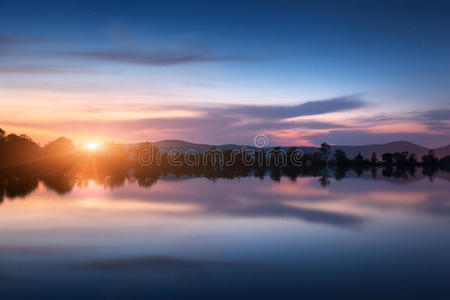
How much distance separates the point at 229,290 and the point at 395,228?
38.8ft

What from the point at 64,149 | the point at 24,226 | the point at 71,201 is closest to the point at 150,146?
the point at 64,149

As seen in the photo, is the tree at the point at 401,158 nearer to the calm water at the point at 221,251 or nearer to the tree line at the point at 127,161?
the tree line at the point at 127,161

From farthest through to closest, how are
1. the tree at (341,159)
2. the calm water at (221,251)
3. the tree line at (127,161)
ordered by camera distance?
the tree at (341,159) → the tree line at (127,161) → the calm water at (221,251)

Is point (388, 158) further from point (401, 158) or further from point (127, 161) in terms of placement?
point (127, 161)

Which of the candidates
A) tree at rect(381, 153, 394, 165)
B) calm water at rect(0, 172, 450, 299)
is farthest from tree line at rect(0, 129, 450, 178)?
calm water at rect(0, 172, 450, 299)

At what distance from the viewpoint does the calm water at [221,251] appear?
9281 millimetres

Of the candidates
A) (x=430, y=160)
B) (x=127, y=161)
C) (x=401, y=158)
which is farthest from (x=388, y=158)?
(x=127, y=161)

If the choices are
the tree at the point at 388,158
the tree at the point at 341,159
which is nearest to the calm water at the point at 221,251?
the tree at the point at 341,159

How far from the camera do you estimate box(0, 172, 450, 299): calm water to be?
9.28m

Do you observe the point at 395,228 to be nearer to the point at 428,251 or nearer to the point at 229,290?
the point at 428,251

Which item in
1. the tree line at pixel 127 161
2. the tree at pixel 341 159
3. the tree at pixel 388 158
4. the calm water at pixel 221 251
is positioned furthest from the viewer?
the tree at pixel 388 158

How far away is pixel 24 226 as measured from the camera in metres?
16.4

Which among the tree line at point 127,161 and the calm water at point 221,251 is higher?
the tree line at point 127,161

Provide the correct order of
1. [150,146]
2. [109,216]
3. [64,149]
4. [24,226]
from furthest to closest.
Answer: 1. [150,146]
2. [64,149]
3. [109,216]
4. [24,226]
